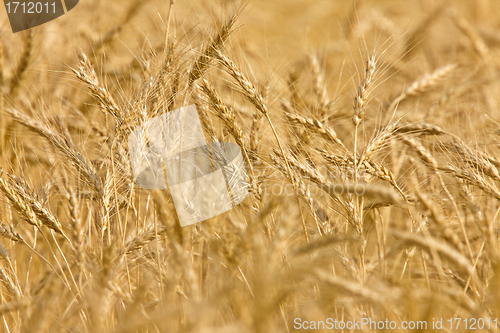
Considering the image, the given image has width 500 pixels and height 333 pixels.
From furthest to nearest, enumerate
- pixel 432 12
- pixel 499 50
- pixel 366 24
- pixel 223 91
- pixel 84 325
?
pixel 432 12, pixel 366 24, pixel 499 50, pixel 223 91, pixel 84 325

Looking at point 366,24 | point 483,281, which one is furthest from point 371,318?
point 366,24

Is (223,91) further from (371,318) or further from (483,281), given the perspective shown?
(483,281)

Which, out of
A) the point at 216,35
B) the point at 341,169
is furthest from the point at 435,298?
the point at 216,35

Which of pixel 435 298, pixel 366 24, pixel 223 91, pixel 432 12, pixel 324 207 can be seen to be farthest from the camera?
pixel 432 12

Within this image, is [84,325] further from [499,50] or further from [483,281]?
[499,50]

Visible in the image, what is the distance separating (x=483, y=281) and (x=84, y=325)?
4.69 feet

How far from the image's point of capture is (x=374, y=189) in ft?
2.61

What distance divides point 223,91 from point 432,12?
11.7 feet

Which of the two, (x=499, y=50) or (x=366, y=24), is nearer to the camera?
(x=499, y=50)

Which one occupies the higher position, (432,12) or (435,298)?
(432,12)

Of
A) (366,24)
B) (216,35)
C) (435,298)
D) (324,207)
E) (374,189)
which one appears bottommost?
(435,298)

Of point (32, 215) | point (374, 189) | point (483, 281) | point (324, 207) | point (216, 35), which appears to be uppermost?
point (216, 35)

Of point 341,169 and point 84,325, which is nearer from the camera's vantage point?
point 84,325

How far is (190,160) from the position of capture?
1.26 meters
